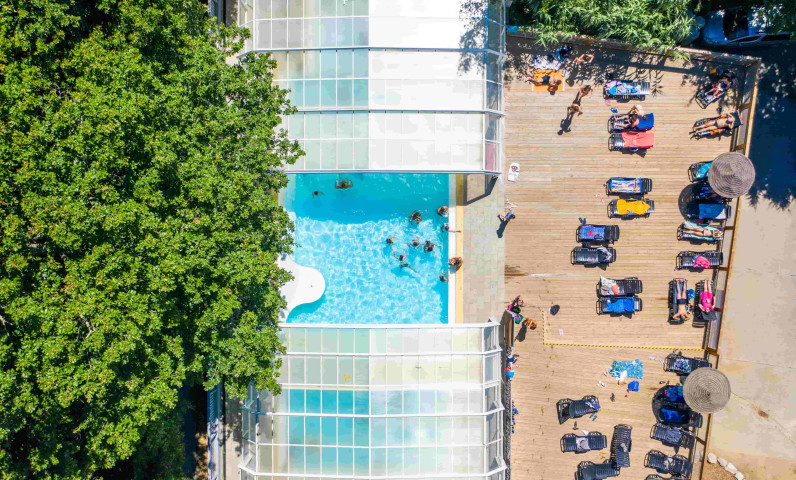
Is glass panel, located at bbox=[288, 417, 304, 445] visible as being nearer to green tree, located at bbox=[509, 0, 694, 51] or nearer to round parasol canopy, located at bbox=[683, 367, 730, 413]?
round parasol canopy, located at bbox=[683, 367, 730, 413]

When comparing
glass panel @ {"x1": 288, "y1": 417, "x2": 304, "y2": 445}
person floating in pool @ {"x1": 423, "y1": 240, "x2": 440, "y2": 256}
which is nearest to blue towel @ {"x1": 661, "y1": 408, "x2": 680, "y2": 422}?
person floating in pool @ {"x1": 423, "y1": 240, "x2": 440, "y2": 256}

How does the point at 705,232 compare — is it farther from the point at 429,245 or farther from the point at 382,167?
A: the point at 382,167

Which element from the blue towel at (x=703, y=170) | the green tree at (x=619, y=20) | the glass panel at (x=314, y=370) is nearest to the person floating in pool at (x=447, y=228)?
the glass panel at (x=314, y=370)

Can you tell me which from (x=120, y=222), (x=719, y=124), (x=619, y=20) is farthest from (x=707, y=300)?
(x=120, y=222)

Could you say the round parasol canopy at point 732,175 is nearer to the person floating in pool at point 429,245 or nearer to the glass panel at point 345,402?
the person floating in pool at point 429,245

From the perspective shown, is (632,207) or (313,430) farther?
(632,207)

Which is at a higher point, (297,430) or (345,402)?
(345,402)

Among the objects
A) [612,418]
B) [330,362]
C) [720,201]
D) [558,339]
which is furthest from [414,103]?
[612,418]
